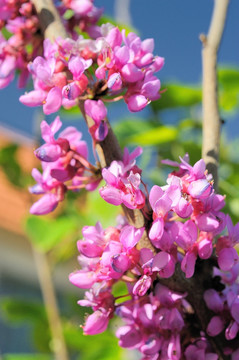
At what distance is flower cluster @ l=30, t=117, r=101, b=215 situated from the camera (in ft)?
1.87

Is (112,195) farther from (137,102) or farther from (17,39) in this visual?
(17,39)

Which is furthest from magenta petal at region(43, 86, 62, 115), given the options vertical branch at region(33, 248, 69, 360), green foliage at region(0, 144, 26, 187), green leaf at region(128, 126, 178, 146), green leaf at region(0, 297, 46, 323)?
green foliage at region(0, 144, 26, 187)

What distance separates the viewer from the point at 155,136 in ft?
3.68

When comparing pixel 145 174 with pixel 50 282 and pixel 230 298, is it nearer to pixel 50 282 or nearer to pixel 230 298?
pixel 50 282

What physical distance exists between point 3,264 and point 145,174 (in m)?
3.21

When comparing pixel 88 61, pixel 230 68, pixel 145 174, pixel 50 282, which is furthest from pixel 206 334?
pixel 50 282

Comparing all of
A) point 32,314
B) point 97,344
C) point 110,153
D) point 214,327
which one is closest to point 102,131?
point 110,153

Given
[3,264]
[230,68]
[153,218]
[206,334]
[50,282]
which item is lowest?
[206,334]

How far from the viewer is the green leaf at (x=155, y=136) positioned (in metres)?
1.11

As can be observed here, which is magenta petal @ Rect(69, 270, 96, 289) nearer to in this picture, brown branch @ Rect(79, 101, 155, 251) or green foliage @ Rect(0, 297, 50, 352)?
brown branch @ Rect(79, 101, 155, 251)

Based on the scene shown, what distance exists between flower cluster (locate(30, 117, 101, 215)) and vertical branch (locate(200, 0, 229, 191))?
13 centimetres

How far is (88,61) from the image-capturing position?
57 cm

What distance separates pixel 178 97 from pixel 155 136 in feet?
0.89

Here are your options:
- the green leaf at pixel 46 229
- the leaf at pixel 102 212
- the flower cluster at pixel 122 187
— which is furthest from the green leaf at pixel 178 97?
the flower cluster at pixel 122 187
